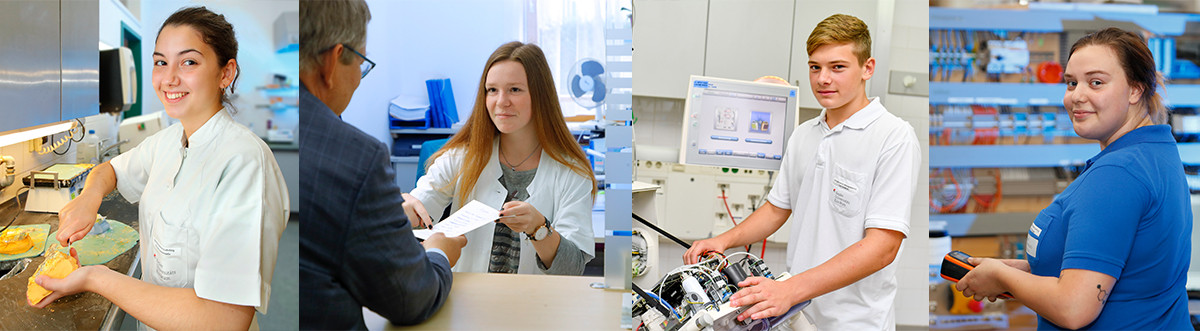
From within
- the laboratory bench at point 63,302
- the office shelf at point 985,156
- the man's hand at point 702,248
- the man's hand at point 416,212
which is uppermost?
the office shelf at point 985,156

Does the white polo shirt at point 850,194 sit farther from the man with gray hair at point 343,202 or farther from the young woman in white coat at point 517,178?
the man with gray hair at point 343,202

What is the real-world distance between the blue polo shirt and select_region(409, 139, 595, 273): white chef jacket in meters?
1.20

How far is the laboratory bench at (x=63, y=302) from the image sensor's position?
1852 millimetres

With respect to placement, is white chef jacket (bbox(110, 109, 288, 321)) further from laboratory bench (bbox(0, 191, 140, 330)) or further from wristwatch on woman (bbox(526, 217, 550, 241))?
wristwatch on woman (bbox(526, 217, 550, 241))

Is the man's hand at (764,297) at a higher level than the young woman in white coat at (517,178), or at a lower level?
lower

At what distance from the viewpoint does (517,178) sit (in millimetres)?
1817

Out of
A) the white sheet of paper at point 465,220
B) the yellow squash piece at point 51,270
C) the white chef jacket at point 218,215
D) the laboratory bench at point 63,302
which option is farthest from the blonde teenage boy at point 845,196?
the yellow squash piece at point 51,270

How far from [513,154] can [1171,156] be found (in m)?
1.64

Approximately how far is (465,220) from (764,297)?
79 cm

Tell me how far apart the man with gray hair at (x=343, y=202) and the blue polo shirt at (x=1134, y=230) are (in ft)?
5.26

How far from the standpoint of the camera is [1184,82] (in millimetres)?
1759

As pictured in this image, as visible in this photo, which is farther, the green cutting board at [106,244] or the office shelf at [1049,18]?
the green cutting board at [106,244]

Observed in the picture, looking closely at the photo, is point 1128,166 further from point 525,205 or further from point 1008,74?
point 525,205

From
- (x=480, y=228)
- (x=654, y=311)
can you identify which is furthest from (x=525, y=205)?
(x=654, y=311)
